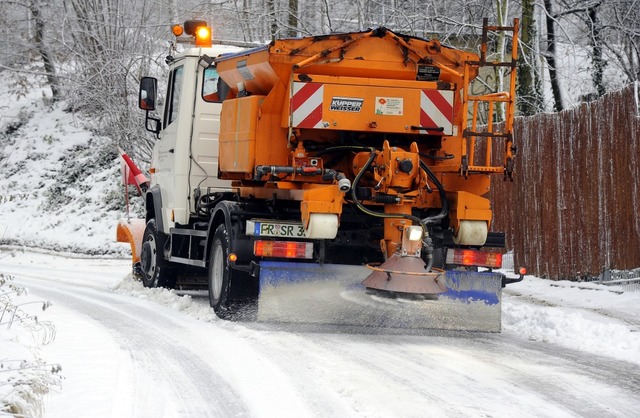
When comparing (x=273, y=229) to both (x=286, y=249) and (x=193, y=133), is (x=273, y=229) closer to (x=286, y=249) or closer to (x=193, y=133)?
(x=286, y=249)

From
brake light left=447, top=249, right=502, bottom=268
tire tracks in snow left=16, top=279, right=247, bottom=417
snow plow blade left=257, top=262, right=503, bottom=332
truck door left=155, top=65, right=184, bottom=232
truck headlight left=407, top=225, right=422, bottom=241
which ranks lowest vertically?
tire tracks in snow left=16, top=279, right=247, bottom=417

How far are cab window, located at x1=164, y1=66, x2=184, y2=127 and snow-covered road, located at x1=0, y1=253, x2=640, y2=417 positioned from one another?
293 centimetres

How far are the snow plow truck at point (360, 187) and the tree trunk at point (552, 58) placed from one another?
36.3 feet

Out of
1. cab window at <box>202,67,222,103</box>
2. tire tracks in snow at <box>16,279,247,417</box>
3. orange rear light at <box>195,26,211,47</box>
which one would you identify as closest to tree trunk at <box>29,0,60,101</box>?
orange rear light at <box>195,26,211,47</box>

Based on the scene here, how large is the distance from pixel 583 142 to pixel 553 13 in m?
8.62

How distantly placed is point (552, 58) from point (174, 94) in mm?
11083

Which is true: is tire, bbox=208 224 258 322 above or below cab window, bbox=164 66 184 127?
below

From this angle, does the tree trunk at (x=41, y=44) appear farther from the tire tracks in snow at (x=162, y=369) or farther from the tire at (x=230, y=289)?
the tire at (x=230, y=289)

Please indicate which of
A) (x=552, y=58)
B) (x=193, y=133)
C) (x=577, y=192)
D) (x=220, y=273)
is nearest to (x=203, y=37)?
(x=193, y=133)

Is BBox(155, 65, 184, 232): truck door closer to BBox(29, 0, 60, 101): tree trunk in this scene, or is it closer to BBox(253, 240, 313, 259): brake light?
BBox(253, 240, 313, 259): brake light

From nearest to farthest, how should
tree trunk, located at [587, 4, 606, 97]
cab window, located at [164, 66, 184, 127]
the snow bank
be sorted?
cab window, located at [164, 66, 184, 127]
tree trunk, located at [587, 4, 606, 97]
the snow bank

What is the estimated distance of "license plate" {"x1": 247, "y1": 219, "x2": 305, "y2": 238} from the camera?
29.4 feet

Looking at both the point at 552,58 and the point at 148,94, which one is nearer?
the point at 148,94

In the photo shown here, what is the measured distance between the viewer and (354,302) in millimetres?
8953
